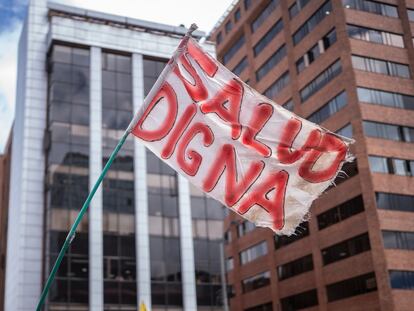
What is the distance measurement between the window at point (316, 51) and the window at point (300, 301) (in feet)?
76.8

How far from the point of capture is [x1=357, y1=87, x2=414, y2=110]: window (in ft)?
193

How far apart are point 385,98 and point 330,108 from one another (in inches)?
207

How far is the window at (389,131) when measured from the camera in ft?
191

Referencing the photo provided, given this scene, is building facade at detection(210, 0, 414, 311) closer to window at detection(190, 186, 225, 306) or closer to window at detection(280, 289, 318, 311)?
window at detection(280, 289, 318, 311)

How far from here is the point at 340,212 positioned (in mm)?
59000

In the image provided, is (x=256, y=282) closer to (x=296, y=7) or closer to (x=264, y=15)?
(x=264, y=15)

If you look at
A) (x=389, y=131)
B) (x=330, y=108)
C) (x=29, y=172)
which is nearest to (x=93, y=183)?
(x=29, y=172)

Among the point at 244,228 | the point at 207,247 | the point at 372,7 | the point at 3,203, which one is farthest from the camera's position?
the point at 3,203

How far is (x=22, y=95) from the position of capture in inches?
2037

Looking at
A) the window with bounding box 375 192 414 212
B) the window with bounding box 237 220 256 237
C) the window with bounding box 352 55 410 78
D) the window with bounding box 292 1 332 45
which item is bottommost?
the window with bounding box 375 192 414 212

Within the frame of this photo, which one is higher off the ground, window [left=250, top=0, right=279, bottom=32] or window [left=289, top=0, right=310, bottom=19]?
window [left=250, top=0, right=279, bottom=32]

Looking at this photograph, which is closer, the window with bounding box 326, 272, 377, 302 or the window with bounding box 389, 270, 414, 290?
the window with bounding box 389, 270, 414, 290

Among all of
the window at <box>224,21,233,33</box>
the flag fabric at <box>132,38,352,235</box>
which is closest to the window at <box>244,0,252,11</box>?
the window at <box>224,21,233,33</box>

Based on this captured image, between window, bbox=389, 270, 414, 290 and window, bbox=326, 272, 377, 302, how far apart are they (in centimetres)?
158
